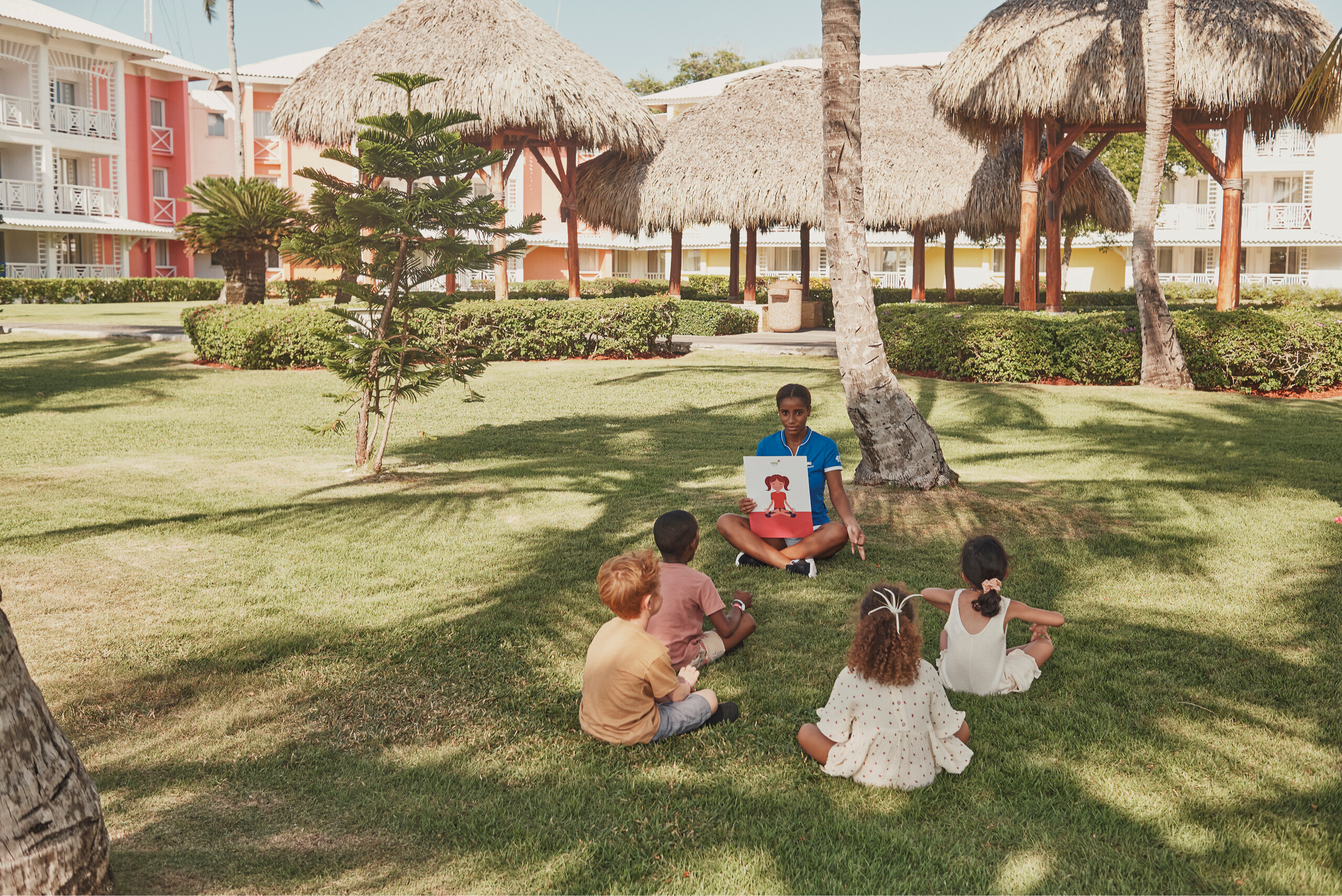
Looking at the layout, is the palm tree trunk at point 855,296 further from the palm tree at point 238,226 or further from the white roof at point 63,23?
the white roof at point 63,23

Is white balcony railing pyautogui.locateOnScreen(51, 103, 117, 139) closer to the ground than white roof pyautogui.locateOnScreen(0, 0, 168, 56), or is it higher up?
closer to the ground

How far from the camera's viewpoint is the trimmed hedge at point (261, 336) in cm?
1516

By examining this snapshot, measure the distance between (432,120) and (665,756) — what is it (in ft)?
18.2

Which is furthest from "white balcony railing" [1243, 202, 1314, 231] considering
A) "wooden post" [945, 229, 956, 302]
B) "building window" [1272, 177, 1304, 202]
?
"wooden post" [945, 229, 956, 302]

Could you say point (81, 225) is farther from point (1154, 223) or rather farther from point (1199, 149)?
point (1154, 223)

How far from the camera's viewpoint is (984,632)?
412cm

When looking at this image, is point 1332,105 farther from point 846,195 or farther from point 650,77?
point 650,77

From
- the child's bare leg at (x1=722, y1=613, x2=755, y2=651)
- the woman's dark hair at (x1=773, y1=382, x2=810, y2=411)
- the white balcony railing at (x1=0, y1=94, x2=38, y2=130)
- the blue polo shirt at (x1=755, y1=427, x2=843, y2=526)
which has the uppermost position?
the white balcony railing at (x1=0, y1=94, x2=38, y2=130)

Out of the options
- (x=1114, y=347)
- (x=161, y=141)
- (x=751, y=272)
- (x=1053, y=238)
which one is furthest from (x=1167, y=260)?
(x=161, y=141)

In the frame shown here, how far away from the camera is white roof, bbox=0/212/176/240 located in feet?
104

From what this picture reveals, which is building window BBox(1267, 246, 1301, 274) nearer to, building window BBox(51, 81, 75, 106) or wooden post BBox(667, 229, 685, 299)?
wooden post BBox(667, 229, 685, 299)

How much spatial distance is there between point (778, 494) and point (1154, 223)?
949cm

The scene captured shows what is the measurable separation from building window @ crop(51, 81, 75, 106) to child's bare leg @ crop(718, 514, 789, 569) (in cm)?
3700

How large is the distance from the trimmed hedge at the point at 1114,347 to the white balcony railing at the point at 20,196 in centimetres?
2965
